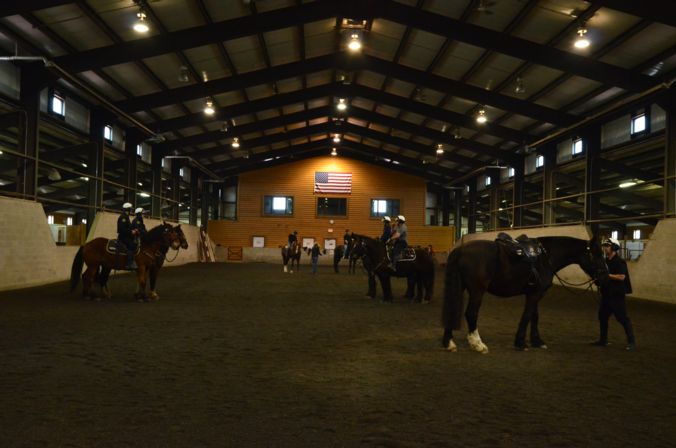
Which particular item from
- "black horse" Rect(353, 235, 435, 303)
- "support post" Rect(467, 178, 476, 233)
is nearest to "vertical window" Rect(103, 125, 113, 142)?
"black horse" Rect(353, 235, 435, 303)

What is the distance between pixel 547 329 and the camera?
913 centimetres

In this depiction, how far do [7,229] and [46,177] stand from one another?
1326cm

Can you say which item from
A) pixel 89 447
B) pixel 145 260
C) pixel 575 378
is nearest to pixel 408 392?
pixel 575 378

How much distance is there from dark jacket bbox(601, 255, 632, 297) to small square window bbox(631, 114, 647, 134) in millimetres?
13135

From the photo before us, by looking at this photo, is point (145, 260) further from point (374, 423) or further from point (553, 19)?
point (553, 19)

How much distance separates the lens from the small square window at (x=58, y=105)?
17.8 meters

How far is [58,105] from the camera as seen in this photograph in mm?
18172

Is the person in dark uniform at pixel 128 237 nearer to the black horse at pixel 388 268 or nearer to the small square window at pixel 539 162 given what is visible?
the black horse at pixel 388 268

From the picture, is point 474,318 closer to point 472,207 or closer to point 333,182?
point 472,207

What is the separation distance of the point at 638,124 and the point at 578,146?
4.56m

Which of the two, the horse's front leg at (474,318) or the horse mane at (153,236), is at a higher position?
Answer: the horse mane at (153,236)

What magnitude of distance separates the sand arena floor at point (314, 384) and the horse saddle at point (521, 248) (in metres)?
1.30

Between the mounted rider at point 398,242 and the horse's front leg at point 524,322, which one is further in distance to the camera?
the mounted rider at point 398,242

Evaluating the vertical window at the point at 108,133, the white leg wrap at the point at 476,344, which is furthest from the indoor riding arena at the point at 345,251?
the vertical window at the point at 108,133
